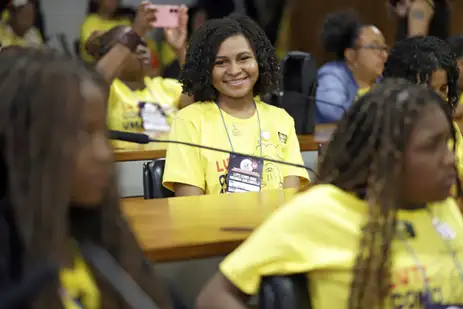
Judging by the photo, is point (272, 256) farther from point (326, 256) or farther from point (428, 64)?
point (428, 64)

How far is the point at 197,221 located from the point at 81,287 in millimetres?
635

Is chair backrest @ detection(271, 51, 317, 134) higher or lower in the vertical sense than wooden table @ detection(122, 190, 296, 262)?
higher

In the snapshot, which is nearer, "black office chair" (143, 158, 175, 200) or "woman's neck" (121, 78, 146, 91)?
"black office chair" (143, 158, 175, 200)

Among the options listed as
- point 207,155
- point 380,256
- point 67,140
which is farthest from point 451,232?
point 207,155

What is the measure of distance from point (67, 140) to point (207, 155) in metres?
1.41

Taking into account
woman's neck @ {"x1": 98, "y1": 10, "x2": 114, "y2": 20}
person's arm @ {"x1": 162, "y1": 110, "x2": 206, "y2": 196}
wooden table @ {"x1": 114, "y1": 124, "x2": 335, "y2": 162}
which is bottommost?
wooden table @ {"x1": 114, "y1": 124, "x2": 335, "y2": 162}

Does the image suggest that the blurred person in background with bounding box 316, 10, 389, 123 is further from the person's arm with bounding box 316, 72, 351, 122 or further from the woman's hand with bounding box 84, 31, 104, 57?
the woman's hand with bounding box 84, 31, 104, 57

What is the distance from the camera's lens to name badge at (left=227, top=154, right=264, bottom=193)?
94.1 inches

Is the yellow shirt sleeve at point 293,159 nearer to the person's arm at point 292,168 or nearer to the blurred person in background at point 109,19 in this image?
the person's arm at point 292,168

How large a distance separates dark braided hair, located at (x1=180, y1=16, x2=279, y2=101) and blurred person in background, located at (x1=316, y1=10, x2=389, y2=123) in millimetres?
1340

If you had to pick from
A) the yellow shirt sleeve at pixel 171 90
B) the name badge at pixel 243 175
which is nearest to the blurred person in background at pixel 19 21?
the yellow shirt sleeve at pixel 171 90

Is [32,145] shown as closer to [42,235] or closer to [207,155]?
[42,235]

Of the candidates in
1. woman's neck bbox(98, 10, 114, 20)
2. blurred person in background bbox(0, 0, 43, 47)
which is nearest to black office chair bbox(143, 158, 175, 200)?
blurred person in background bbox(0, 0, 43, 47)

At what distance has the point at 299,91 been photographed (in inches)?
148
